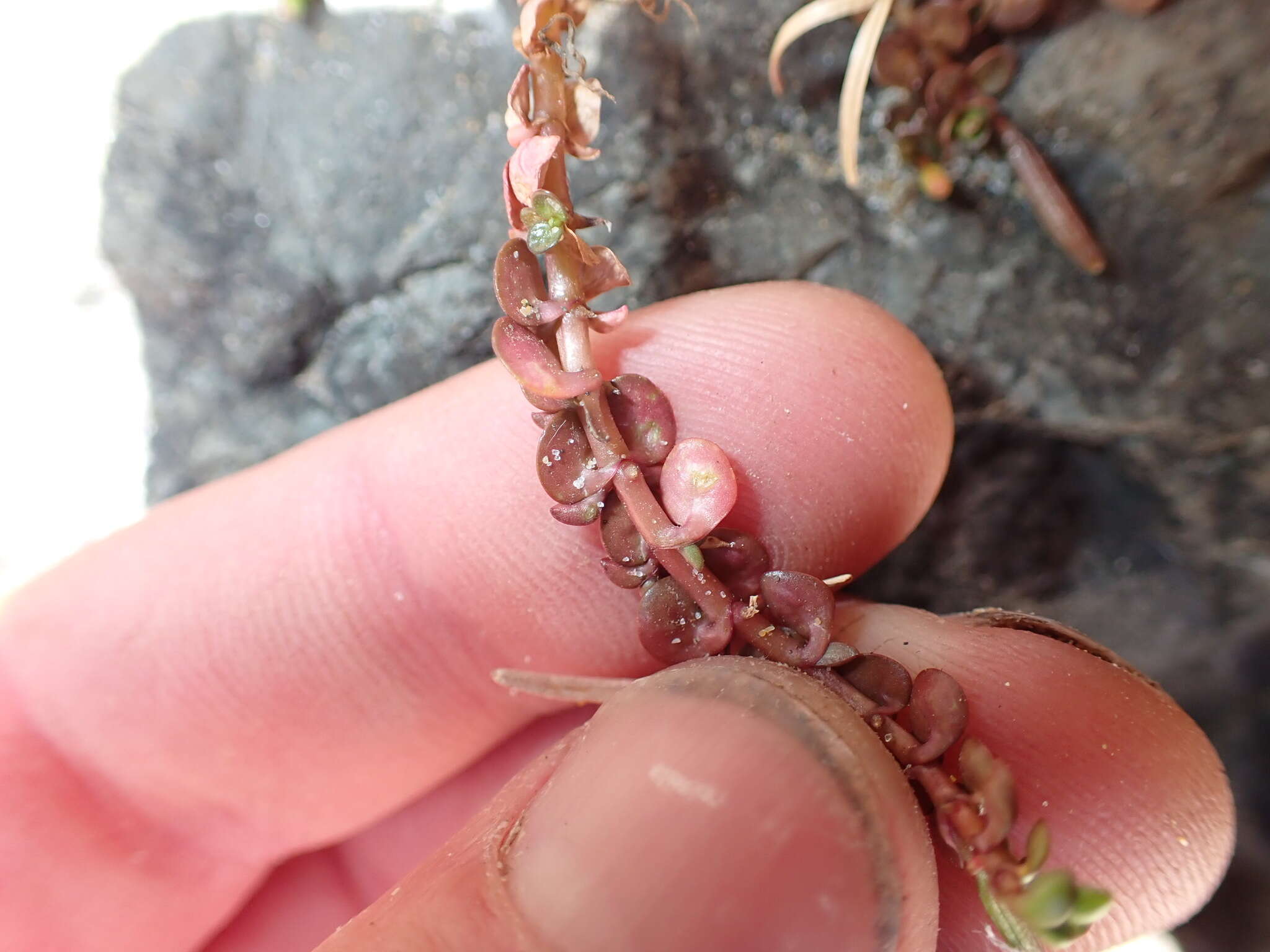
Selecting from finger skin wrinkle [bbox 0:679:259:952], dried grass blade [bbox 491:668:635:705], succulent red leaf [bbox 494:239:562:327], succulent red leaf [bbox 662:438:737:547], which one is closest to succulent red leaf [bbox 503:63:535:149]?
succulent red leaf [bbox 494:239:562:327]

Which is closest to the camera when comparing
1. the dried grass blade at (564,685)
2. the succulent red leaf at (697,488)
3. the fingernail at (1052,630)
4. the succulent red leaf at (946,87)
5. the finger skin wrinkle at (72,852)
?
the succulent red leaf at (697,488)

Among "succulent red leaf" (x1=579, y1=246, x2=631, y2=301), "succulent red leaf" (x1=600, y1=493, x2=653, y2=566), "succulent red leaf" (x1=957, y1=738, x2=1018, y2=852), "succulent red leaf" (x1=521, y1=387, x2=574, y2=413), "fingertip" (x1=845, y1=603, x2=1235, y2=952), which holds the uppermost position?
"succulent red leaf" (x1=579, y1=246, x2=631, y2=301)

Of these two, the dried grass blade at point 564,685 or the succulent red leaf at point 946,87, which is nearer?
the dried grass blade at point 564,685

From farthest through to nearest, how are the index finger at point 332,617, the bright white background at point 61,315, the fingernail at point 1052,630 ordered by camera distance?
the bright white background at point 61,315 < the index finger at point 332,617 < the fingernail at point 1052,630

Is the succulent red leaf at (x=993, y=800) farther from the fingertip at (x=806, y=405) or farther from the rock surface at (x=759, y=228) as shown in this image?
the rock surface at (x=759, y=228)

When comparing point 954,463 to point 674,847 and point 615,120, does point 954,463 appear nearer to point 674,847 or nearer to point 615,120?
point 615,120

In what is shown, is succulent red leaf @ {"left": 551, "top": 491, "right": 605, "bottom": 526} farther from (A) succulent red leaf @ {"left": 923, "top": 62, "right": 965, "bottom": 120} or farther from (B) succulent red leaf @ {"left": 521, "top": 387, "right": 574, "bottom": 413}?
(A) succulent red leaf @ {"left": 923, "top": 62, "right": 965, "bottom": 120}

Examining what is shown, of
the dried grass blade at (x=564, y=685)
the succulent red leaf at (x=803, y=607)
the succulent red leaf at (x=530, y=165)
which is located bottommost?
the dried grass blade at (x=564, y=685)

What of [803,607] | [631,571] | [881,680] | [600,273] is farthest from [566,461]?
[881,680]

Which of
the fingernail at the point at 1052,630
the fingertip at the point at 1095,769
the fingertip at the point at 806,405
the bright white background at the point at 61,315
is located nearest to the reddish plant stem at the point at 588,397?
the fingertip at the point at 806,405
